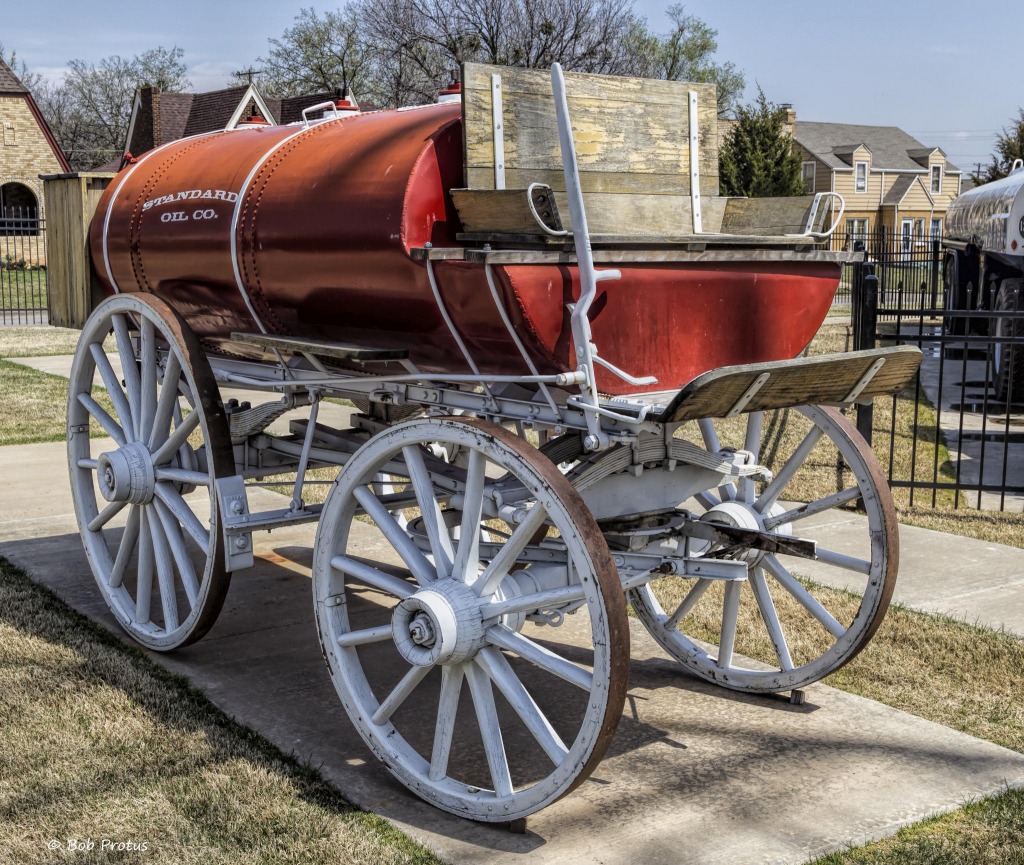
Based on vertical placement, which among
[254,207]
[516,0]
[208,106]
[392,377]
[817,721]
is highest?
[516,0]

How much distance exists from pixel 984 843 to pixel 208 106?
3749 centimetres

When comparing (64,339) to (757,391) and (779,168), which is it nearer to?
(757,391)

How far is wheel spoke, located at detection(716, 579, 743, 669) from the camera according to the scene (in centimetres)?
457

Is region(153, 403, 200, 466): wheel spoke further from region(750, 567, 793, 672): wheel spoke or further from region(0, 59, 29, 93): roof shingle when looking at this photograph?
region(0, 59, 29, 93): roof shingle

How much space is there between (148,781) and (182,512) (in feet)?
4.49

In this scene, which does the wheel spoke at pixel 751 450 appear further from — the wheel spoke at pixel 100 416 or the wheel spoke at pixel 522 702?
the wheel spoke at pixel 100 416

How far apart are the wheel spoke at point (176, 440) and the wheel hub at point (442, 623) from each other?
61.3 inches

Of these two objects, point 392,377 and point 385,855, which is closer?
point 385,855

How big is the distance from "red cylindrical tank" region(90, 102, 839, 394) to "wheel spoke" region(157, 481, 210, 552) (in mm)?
667

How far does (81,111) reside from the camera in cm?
6919

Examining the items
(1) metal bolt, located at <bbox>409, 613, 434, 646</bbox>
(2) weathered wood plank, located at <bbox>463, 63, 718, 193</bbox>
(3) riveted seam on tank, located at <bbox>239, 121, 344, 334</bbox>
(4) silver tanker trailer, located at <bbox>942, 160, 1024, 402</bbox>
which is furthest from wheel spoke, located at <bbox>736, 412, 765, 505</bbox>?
(4) silver tanker trailer, located at <bbox>942, 160, 1024, 402</bbox>

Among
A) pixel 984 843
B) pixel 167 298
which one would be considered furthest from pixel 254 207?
pixel 984 843


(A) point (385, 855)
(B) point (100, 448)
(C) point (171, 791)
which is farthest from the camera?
(B) point (100, 448)

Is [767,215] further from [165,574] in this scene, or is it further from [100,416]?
[100,416]
